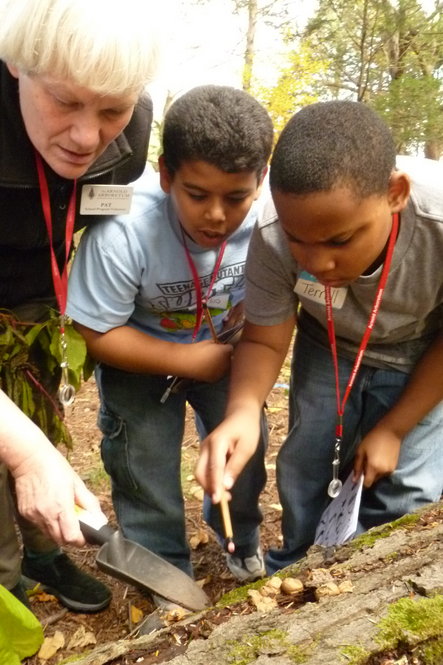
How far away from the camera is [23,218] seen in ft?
5.89

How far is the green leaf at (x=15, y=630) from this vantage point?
1.32 m

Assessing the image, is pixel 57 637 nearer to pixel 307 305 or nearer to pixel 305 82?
pixel 307 305

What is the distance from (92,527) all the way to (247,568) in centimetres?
125

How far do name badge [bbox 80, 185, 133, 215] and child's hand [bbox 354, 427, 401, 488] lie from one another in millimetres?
1056

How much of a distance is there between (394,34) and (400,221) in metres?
5.92

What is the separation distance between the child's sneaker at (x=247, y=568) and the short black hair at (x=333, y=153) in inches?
64.7

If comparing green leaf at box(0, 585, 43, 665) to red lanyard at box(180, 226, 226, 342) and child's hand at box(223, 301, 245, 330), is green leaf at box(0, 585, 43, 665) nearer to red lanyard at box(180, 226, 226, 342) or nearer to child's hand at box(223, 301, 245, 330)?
red lanyard at box(180, 226, 226, 342)

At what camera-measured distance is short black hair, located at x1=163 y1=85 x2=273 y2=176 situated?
1791mm

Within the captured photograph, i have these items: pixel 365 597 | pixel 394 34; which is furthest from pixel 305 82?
pixel 365 597

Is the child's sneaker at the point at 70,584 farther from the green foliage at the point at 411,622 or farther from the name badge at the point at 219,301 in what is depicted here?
the green foliage at the point at 411,622

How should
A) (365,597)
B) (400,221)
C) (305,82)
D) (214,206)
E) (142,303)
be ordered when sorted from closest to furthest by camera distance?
(365,597), (400,221), (214,206), (142,303), (305,82)

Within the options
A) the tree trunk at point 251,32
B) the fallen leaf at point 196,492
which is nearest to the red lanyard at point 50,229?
the fallen leaf at point 196,492

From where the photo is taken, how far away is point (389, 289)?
183 cm

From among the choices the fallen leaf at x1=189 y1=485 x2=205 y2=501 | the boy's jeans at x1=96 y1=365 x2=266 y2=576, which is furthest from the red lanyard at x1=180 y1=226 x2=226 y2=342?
the fallen leaf at x1=189 y1=485 x2=205 y2=501
